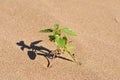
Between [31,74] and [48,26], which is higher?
[48,26]

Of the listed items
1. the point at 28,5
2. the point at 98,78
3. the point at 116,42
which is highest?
the point at 28,5


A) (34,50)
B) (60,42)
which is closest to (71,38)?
(34,50)

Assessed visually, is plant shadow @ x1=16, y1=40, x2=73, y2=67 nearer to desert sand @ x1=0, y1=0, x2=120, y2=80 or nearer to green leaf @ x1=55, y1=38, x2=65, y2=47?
desert sand @ x1=0, y1=0, x2=120, y2=80

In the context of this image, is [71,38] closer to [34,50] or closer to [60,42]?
[34,50]

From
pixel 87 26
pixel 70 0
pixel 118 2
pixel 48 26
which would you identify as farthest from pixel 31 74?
pixel 118 2

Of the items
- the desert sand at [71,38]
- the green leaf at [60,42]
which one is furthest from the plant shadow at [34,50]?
the green leaf at [60,42]

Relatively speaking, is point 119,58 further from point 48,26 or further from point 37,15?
point 37,15

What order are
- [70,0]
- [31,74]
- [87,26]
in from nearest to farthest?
[31,74] → [87,26] → [70,0]

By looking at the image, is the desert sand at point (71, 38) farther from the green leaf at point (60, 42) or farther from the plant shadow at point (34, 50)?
the green leaf at point (60, 42)
